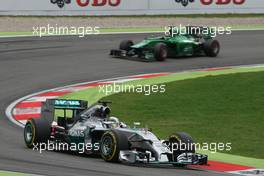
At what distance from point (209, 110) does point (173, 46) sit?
9536mm

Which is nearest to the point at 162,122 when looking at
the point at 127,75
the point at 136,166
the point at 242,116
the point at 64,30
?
the point at 242,116

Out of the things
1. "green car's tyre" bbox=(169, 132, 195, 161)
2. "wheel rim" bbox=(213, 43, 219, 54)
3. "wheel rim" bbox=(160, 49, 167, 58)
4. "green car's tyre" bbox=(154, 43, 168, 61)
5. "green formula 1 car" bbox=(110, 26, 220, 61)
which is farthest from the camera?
"wheel rim" bbox=(213, 43, 219, 54)

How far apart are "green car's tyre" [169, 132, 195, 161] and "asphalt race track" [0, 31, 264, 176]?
573mm

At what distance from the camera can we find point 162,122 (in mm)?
20594

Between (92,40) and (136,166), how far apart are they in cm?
2035

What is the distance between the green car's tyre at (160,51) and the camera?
3048 centimetres

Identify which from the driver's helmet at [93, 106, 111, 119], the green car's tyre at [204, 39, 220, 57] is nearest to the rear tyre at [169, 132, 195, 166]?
the driver's helmet at [93, 106, 111, 119]

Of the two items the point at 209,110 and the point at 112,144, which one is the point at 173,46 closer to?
the point at 209,110

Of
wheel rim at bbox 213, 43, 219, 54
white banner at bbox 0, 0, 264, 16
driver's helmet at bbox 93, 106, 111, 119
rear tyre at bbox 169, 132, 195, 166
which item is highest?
white banner at bbox 0, 0, 264, 16

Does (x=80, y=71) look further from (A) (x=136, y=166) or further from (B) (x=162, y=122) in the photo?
(A) (x=136, y=166)

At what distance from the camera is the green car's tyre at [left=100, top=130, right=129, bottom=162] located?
50.7 ft

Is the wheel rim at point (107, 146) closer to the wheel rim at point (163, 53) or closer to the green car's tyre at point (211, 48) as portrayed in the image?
the wheel rim at point (163, 53)

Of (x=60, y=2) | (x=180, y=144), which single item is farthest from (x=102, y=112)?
(x=60, y=2)

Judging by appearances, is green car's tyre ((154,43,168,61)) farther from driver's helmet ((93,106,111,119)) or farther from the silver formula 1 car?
driver's helmet ((93,106,111,119))
